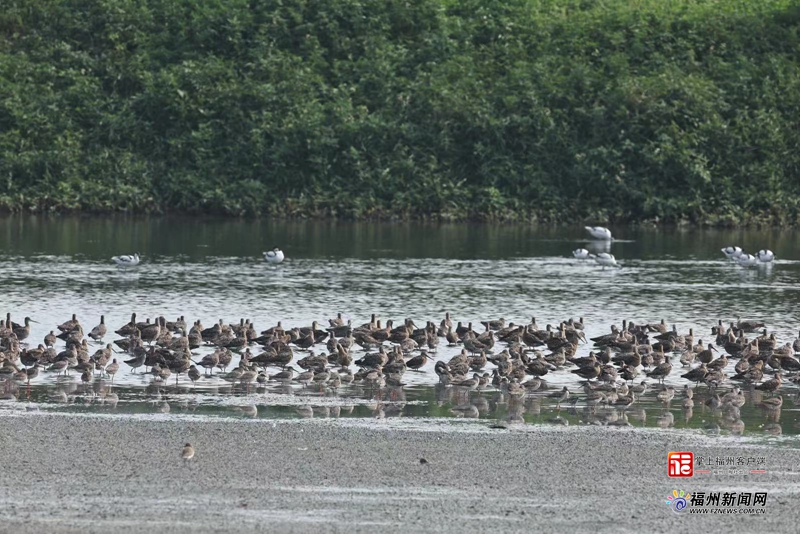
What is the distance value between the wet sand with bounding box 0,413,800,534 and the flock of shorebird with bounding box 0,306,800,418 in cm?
389

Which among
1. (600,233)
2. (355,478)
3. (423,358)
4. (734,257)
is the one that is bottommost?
(355,478)

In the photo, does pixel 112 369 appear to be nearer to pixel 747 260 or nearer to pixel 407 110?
pixel 747 260

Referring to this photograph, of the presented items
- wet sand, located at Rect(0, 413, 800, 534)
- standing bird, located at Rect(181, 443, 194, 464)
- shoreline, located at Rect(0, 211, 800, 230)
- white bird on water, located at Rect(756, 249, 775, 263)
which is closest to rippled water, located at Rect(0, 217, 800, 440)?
white bird on water, located at Rect(756, 249, 775, 263)

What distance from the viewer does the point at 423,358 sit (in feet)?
103

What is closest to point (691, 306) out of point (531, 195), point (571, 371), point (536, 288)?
point (536, 288)

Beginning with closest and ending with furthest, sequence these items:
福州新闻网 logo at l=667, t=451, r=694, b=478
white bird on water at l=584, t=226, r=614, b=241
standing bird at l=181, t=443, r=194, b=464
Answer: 福州新闻网 logo at l=667, t=451, r=694, b=478 < standing bird at l=181, t=443, r=194, b=464 < white bird on water at l=584, t=226, r=614, b=241

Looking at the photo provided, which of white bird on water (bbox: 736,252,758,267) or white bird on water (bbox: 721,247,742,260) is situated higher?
white bird on water (bbox: 721,247,742,260)

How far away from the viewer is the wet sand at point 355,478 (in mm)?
18844

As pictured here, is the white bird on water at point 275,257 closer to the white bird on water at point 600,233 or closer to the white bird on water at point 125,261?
the white bird on water at point 125,261

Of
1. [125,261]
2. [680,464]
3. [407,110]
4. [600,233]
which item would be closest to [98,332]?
[125,261]

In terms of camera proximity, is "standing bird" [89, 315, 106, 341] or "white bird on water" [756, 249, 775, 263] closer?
"standing bird" [89, 315, 106, 341]

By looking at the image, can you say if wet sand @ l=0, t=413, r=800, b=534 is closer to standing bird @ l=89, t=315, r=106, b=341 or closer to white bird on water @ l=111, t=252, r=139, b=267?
standing bird @ l=89, t=315, r=106, b=341

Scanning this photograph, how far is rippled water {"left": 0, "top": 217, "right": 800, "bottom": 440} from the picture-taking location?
2752cm

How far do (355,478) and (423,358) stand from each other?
10447 mm
